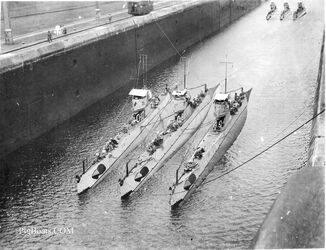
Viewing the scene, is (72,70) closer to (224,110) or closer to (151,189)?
(224,110)

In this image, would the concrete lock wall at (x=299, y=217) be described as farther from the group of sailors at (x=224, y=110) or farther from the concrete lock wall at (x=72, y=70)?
the concrete lock wall at (x=72, y=70)

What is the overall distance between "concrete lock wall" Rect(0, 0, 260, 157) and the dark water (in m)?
1.20

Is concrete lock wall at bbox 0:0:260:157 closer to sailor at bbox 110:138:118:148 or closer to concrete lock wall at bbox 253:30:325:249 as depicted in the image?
sailor at bbox 110:138:118:148

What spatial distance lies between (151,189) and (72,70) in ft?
50.0

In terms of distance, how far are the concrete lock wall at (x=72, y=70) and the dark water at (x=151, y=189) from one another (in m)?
1.20

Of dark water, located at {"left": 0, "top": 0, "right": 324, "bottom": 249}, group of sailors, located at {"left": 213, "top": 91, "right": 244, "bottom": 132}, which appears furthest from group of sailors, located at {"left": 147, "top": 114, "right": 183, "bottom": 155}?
group of sailors, located at {"left": 213, "top": 91, "right": 244, "bottom": 132}

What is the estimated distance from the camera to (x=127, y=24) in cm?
4634

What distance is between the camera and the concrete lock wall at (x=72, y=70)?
103 feet

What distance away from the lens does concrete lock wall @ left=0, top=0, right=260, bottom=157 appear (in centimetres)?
3144

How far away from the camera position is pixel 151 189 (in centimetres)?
2653

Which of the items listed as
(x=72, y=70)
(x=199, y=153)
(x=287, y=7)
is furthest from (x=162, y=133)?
(x=287, y=7)

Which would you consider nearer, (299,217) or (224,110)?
(299,217)

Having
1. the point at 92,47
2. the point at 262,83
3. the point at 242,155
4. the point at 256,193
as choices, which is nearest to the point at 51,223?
the point at 256,193

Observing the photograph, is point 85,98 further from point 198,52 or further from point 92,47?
point 198,52
